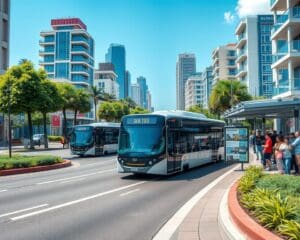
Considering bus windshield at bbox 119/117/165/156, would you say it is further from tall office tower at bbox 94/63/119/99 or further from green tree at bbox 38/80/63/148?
tall office tower at bbox 94/63/119/99

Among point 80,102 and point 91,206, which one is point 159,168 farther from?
point 80,102

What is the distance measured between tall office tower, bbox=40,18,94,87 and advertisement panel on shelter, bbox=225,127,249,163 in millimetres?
97136

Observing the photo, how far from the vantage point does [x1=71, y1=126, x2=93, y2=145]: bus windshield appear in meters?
35.1

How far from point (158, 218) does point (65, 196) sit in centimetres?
444

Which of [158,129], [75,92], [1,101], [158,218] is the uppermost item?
[75,92]

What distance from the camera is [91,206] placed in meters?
11.1

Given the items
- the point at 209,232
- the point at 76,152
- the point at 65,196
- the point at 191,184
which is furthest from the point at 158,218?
the point at 76,152

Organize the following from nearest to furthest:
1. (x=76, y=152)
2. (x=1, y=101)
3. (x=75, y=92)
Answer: (x=76, y=152) → (x=1, y=101) → (x=75, y=92)

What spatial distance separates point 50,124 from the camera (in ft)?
290

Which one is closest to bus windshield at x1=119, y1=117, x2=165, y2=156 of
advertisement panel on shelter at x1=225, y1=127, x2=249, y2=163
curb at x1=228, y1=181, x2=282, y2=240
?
advertisement panel on shelter at x1=225, y1=127, x2=249, y2=163

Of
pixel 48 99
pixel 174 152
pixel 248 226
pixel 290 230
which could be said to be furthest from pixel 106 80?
pixel 290 230

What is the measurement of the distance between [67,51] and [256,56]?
56224mm

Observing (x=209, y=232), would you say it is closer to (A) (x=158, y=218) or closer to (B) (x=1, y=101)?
(A) (x=158, y=218)

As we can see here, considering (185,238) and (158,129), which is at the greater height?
(158,129)
